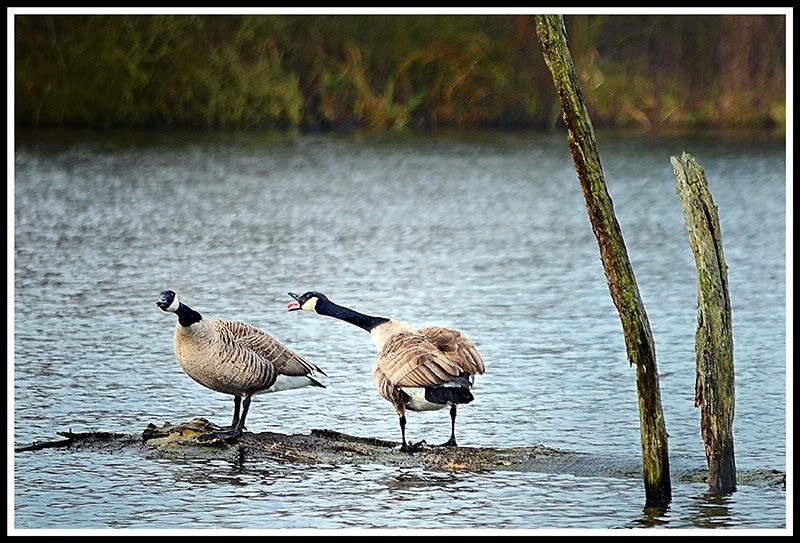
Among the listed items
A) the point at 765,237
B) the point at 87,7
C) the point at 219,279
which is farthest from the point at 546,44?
the point at 765,237

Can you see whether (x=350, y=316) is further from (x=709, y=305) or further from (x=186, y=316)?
(x=709, y=305)

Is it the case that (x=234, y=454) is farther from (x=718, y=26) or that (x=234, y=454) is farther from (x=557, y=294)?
(x=718, y=26)

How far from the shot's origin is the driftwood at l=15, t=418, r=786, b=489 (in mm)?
9727

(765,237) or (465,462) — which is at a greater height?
(765,237)

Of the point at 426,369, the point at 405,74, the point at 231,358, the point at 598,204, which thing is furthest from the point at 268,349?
the point at 405,74

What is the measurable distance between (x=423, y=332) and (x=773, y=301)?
7.77m

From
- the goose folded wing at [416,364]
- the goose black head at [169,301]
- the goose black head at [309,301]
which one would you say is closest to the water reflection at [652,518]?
the goose folded wing at [416,364]

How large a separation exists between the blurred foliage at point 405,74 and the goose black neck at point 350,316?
25.6 m

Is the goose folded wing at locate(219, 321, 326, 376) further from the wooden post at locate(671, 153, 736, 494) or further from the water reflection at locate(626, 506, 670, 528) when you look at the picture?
the wooden post at locate(671, 153, 736, 494)

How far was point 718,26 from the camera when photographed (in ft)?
125

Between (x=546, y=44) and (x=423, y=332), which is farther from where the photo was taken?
(x=423, y=332)

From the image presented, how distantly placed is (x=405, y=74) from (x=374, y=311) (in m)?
22.1

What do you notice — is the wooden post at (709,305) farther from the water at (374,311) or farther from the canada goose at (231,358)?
the canada goose at (231,358)

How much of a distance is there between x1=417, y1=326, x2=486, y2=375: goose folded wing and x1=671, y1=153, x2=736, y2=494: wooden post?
1.49 m
